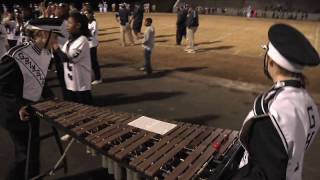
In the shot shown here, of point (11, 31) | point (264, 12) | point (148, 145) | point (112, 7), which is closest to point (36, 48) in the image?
point (148, 145)

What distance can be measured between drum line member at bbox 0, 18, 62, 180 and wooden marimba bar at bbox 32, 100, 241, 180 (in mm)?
219

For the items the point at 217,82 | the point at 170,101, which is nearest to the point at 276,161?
the point at 170,101

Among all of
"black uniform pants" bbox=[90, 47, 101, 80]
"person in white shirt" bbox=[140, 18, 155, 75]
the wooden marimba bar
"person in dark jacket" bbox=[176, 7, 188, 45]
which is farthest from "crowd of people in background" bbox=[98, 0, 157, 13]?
the wooden marimba bar

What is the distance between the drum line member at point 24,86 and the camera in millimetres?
4285

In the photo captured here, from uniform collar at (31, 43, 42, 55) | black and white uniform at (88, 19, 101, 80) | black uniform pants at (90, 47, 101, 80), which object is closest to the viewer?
uniform collar at (31, 43, 42, 55)

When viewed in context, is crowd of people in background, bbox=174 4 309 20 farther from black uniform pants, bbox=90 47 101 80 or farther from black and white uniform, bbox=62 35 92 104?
black and white uniform, bbox=62 35 92 104

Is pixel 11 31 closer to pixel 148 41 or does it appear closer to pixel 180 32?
pixel 148 41

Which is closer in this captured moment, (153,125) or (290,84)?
(290,84)

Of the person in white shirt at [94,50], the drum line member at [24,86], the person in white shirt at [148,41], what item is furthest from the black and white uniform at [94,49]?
the drum line member at [24,86]

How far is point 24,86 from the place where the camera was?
4441 mm

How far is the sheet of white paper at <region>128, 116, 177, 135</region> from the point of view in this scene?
157 inches

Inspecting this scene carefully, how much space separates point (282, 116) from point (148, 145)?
1820 mm

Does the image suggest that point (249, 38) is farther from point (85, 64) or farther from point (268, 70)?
point (268, 70)

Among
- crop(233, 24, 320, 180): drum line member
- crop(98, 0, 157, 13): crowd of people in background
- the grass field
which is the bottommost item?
the grass field
